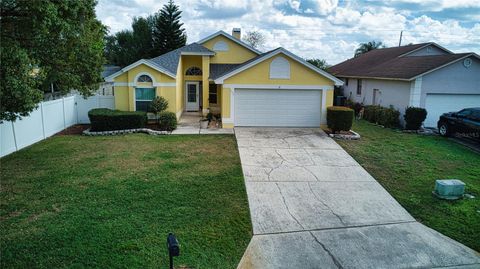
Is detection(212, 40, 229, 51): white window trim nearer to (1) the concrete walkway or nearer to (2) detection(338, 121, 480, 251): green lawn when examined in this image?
(2) detection(338, 121, 480, 251): green lawn

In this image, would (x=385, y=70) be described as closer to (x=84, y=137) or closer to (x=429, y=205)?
(x=429, y=205)

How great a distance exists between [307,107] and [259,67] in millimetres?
3172

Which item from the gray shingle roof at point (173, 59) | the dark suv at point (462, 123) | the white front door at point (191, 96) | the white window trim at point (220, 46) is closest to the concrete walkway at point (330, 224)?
the dark suv at point (462, 123)

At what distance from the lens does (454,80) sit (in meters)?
18.3

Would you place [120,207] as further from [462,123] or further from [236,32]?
[236,32]

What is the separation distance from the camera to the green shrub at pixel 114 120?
15.9 metres

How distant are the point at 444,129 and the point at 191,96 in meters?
15.0

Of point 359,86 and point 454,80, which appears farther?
point 359,86

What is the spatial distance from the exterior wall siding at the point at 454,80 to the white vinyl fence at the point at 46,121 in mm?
16824

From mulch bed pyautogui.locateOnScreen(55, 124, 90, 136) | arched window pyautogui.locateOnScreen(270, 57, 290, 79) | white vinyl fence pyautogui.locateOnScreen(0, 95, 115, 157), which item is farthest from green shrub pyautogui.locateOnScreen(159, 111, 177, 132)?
arched window pyautogui.locateOnScreen(270, 57, 290, 79)

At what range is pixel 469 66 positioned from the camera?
18156mm

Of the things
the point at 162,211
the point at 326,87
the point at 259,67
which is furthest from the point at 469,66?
the point at 162,211

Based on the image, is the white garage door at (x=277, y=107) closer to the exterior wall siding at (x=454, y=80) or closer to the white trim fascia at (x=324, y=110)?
the white trim fascia at (x=324, y=110)

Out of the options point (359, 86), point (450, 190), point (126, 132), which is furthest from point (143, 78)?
point (359, 86)
